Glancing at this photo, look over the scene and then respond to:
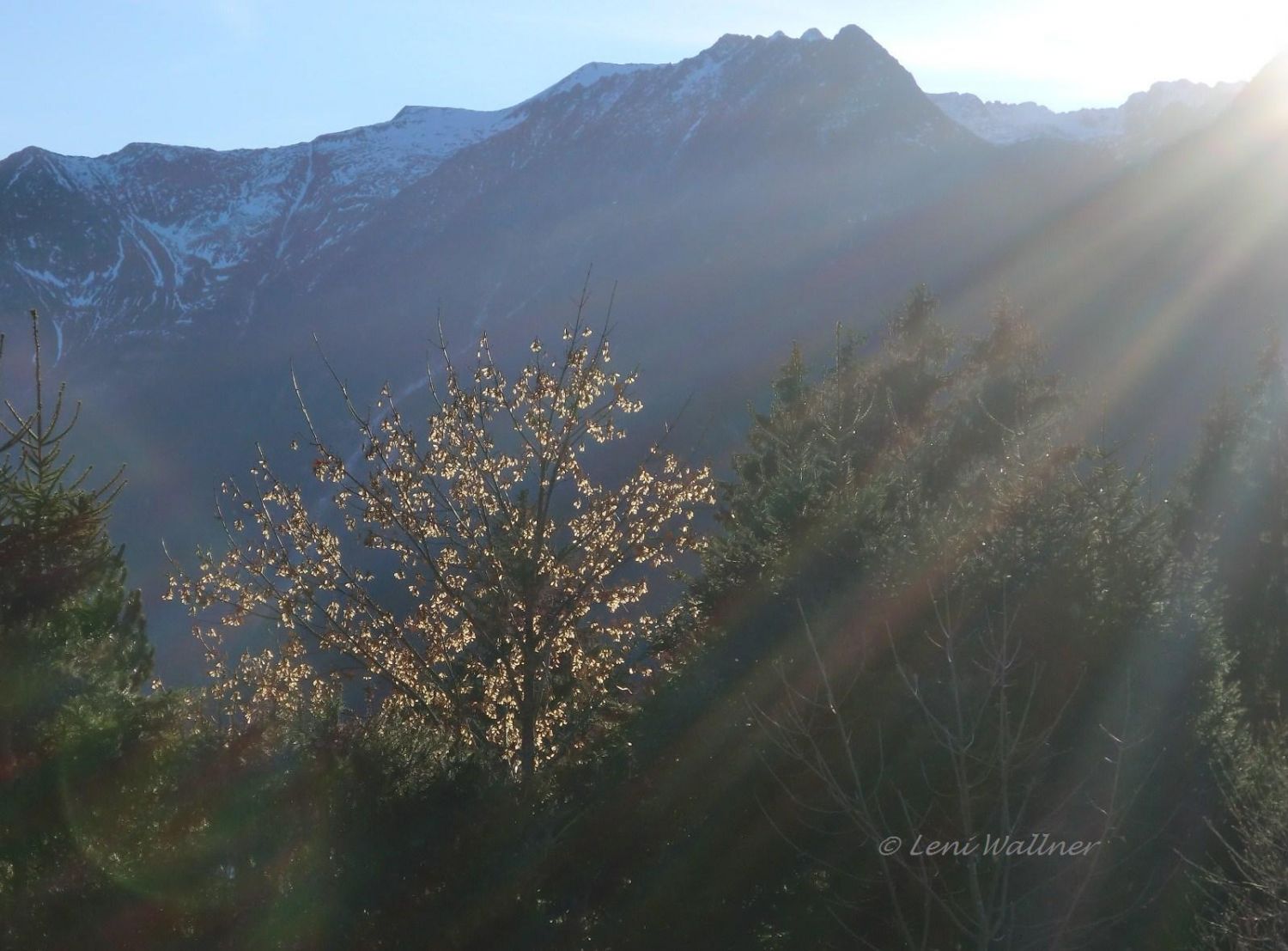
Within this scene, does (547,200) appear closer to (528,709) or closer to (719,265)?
(719,265)

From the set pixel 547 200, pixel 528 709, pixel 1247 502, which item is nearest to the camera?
pixel 528 709

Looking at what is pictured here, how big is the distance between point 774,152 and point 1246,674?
161387 mm

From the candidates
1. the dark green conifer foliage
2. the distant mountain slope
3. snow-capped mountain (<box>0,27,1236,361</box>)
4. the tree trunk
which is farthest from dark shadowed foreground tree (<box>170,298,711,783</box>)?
snow-capped mountain (<box>0,27,1236,361</box>)

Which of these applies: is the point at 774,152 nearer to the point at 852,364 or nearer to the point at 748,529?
the point at 852,364

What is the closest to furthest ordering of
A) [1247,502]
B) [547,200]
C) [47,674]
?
[47,674] → [1247,502] → [547,200]

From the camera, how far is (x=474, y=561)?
7719 millimetres

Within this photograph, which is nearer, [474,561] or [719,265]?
[474,561]

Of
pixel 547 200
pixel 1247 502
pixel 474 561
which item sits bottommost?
pixel 1247 502

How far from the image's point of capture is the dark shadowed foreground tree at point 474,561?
7637mm

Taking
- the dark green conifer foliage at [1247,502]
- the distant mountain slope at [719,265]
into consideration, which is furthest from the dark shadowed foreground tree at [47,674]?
the dark green conifer foliage at [1247,502]

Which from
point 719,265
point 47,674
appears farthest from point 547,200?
point 47,674

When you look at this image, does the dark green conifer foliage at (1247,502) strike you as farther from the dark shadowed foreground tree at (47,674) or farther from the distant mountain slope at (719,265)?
the dark shadowed foreground tree at (47,674)

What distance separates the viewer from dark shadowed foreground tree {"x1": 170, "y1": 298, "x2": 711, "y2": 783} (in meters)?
7.64

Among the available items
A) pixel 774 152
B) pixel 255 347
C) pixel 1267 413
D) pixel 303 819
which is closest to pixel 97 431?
pixel 255 347
